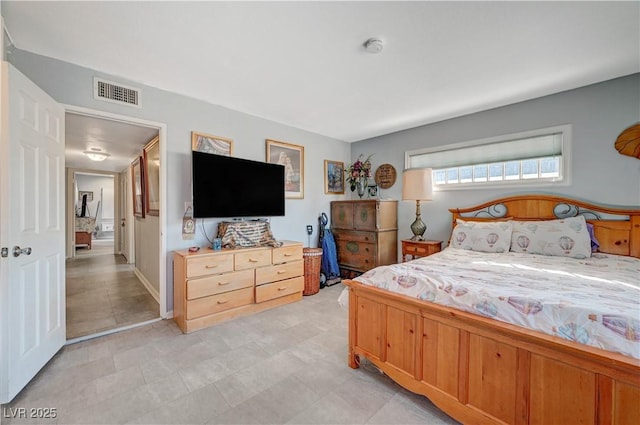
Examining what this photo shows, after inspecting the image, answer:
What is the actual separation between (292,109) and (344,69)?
3.85 ft

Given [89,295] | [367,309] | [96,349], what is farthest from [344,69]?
[89,295]

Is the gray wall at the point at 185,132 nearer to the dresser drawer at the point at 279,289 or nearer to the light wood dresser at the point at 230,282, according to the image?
the light wood dresser at the point at 230,282

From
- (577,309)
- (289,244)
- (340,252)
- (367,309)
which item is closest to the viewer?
(577,309)

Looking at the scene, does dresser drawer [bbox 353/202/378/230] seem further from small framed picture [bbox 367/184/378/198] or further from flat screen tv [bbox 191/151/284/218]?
flat screen tv [bbox 191/151/284/218]

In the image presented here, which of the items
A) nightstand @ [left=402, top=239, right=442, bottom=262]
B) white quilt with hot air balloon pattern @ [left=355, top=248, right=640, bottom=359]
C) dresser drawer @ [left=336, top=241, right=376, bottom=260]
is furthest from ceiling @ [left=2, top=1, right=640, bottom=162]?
dresser drawer @ [left=336, top=241, right=376, bottom=260]

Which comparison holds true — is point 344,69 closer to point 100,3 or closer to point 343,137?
point 100,3

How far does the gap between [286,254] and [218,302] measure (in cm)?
97

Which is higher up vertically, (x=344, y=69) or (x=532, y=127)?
(x=344, y=69)

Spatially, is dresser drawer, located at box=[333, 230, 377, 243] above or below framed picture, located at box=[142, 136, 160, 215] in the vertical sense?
below

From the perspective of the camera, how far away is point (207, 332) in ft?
8.61

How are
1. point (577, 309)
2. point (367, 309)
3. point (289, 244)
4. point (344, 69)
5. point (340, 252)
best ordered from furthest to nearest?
1. point (340, 252)
2. point (289, 244)
3. point (344, 69)
4. point (367, 309)
5. point (577, 309)

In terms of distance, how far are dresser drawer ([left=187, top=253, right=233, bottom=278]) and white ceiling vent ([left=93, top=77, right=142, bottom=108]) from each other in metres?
1.69

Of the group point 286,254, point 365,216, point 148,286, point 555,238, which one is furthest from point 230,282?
point 555,238

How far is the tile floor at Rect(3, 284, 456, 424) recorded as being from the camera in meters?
1.56
